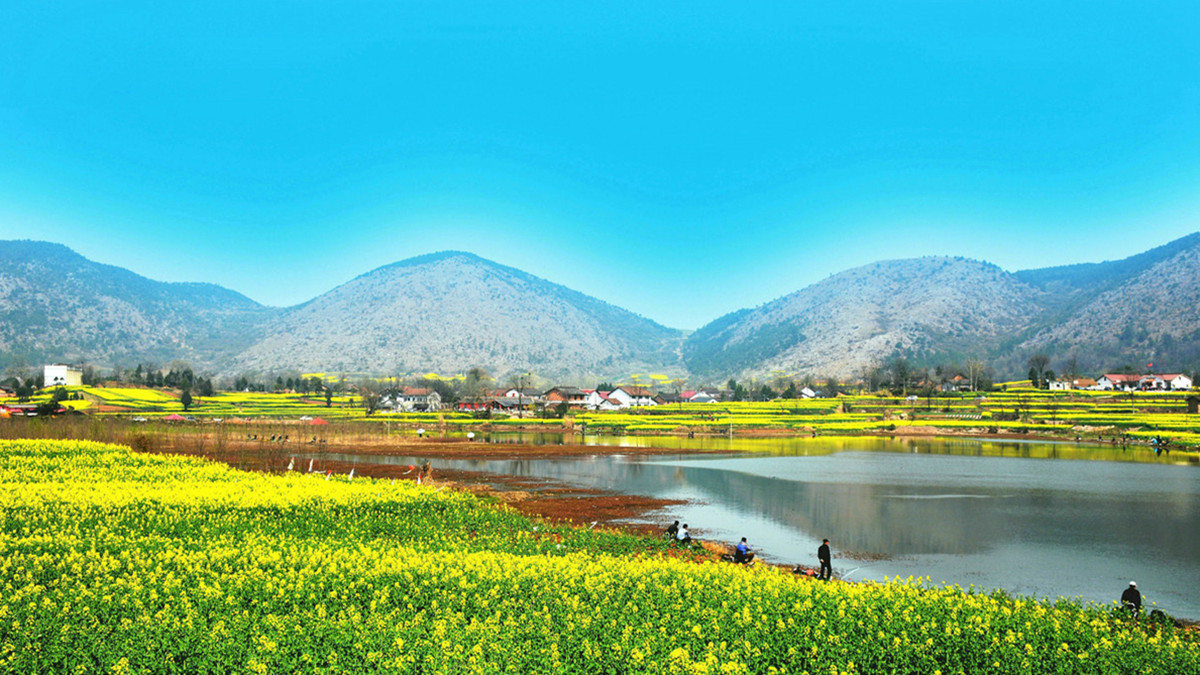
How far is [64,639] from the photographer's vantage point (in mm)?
10391

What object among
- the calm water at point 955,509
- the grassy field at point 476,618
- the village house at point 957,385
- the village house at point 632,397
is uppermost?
the village house at point 957,385

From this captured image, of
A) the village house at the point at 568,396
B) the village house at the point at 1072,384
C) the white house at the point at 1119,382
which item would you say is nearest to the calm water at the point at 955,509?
the village house at the point at 1072,384

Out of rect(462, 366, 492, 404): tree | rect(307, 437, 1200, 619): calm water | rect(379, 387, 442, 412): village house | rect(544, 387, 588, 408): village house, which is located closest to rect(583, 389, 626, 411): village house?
rect(544, 387, 588, 408): village house

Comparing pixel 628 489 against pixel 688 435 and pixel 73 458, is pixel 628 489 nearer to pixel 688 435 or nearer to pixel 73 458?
pixel 73 458

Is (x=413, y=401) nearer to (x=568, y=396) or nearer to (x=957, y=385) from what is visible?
(x=568, y=396)

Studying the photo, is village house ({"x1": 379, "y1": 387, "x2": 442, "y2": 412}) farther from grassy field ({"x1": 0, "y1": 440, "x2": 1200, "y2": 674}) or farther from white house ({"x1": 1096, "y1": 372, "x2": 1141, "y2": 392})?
white house ({"x1": 1096, "y1": 372, "x2": 1141, "y2": 392})

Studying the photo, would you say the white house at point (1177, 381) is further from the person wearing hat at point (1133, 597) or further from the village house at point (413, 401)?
the person wearing hat at point (1133, 597)

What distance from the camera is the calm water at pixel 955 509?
2642 cm

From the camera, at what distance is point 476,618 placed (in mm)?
11438

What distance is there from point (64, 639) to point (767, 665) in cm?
1055

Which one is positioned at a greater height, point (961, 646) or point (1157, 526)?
point (961, 646)

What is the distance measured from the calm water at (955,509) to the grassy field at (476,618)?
418 inches

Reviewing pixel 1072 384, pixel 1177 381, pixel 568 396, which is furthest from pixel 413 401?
pixel 1177 381

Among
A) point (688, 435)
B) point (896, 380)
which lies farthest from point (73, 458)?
point (896, 380)
